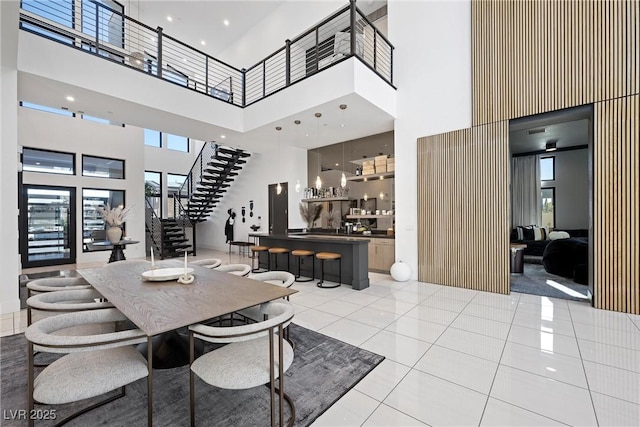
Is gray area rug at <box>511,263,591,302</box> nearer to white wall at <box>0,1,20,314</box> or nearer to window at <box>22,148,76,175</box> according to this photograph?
white wall at <box>0,1,20,314</box>

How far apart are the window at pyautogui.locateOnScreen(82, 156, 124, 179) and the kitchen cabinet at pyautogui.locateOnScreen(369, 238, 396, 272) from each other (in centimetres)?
830

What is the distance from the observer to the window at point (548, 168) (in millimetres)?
8766

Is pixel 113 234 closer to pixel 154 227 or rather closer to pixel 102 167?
pixel 154 227

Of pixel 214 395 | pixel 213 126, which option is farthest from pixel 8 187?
pixel 214 395

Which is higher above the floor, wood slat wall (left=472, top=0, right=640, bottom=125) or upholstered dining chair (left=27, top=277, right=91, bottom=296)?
wood slat wall (left=472, top=0, right=640, bottom=125)

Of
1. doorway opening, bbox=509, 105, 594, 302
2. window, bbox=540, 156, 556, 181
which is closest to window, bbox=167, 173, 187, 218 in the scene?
doorway opening, bbox=509, 105, 594, 302

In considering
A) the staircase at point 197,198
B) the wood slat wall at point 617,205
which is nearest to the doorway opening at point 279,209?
the staircase at point 197,198

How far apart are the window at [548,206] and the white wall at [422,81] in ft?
20.2

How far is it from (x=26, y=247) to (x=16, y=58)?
565 centimetres

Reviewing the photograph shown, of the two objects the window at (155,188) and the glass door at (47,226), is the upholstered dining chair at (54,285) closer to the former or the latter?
the glass door at (47,226)

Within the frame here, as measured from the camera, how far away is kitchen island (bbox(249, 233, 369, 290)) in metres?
5.09

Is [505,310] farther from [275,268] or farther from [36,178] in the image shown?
[36,178]

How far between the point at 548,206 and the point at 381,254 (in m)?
6.60

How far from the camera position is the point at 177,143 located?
12.5 m
